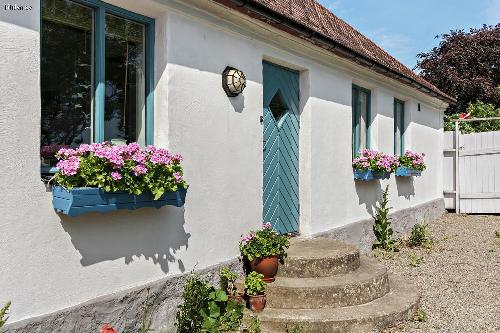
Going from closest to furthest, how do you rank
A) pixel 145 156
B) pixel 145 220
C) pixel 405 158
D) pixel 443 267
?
pixel 145 156, pixel 145 220, pixel 443 267, pixel 405 158

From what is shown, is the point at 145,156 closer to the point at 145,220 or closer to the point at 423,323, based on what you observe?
the point at 145,220

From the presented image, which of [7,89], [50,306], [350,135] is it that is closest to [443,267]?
[350,135]

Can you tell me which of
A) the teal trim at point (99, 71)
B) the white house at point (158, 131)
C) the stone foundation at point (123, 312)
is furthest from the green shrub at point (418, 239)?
the teal trim at point (99, 71)

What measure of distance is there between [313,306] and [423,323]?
1.19m

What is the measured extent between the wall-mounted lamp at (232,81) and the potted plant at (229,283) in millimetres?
1888

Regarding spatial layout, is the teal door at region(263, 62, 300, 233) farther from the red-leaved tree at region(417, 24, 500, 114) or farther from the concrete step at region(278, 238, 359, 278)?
the red-leaved tree at region(417, 24, 500, 114)

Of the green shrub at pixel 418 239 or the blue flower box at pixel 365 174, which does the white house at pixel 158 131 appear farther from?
the green shrub at pixel 418 239

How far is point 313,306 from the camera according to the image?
449 cm

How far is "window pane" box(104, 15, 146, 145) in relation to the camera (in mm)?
3783

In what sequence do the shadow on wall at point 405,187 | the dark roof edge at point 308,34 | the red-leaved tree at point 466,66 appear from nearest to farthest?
the dark roof edge at point 308,34, the shadow on wall at point 405,187, the red-leaved tree at point 466,66

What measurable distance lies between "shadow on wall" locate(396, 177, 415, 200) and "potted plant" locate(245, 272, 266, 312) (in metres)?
5.73

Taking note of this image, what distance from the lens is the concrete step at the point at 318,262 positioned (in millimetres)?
4883

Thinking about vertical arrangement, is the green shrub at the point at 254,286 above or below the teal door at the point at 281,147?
below

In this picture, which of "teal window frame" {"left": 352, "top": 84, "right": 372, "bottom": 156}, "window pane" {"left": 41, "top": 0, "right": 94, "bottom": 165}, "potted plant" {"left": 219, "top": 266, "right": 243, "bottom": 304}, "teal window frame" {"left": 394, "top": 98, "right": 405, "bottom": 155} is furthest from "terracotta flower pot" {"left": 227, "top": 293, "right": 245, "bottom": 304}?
"teal window frame" {"left": 394, "top": 98, "right": 405, "bottom": 155}
